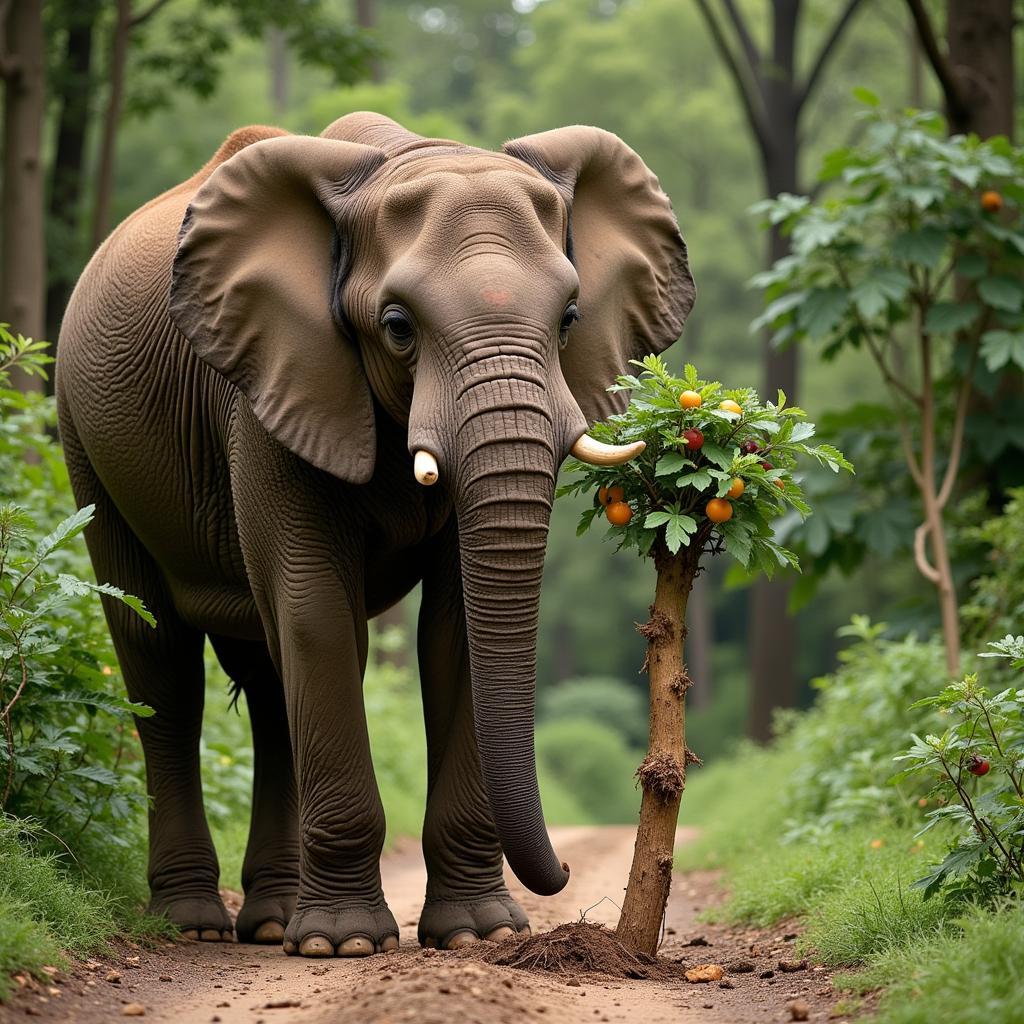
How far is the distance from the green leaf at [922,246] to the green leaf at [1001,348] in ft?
1.99

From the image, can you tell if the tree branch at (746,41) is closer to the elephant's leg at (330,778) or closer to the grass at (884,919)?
the grass at (884,919)

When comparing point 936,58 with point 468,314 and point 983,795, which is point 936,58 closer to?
point 468,314

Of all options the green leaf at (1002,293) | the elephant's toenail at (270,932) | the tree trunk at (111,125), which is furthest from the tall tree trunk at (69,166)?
the elephant's toenail at (270,932)

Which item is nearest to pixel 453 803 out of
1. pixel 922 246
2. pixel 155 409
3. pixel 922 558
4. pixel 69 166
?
pixel 155 409

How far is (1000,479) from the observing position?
1177 cm

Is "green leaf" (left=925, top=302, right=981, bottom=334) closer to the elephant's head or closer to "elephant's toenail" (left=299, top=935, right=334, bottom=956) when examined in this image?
the elephant's head

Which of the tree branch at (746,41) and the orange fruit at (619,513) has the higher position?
the tree branch at (746,41)

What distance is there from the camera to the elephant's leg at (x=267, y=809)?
315 inches

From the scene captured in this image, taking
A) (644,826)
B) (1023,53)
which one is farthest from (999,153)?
(1023,53)

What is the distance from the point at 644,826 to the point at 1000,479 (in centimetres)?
641

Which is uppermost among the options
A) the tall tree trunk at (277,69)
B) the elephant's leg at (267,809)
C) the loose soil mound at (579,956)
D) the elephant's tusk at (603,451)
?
the elephant's tusk at (603,451)

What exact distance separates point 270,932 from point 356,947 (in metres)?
1.22

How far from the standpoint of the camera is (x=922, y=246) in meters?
10.7

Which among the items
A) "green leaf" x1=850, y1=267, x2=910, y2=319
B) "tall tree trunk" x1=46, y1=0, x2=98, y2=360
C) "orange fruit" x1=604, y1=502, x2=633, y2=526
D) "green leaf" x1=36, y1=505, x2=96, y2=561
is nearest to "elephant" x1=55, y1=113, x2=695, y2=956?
"orange fruit" x1=604, y1=502, x2=633, y2=526
